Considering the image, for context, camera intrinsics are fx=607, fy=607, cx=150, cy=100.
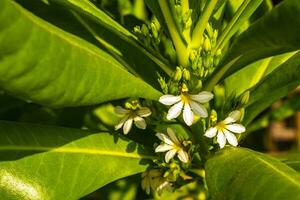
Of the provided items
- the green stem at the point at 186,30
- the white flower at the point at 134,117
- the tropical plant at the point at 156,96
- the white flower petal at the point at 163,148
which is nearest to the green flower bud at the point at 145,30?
the tropical plant at the point at 156,96

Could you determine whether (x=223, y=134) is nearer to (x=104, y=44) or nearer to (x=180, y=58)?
(x=180, y=58)

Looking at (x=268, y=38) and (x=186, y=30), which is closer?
(x=268, y=38)

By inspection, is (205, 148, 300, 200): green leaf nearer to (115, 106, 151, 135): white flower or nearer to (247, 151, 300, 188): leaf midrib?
(247, 151, 300, 188): leaf midrib

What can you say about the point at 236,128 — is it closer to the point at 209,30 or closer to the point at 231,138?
the point at 231,138

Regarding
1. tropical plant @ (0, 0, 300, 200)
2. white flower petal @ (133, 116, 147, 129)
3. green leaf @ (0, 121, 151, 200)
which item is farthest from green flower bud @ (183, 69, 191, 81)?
green leaf @ (0, 121, 151, 200)

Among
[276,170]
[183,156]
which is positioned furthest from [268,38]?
[183,156]

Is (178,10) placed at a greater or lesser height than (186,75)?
greater
